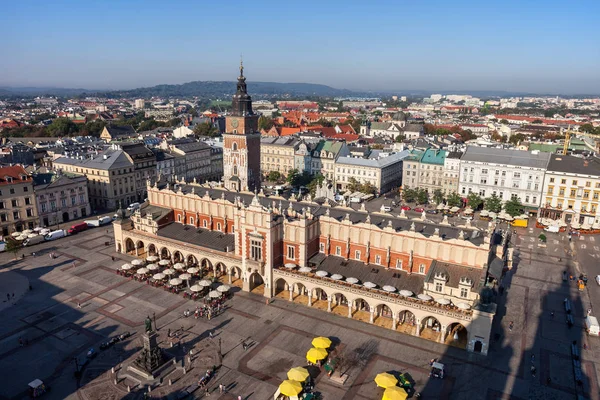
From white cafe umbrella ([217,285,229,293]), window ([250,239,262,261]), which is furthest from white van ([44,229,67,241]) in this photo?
window ([250,239,262,261])

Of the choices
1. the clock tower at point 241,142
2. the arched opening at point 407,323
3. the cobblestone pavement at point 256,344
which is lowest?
the cobblestone pavement at point 256,344

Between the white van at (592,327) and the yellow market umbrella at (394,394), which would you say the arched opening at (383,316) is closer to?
the yellow market umbrella at (394,394)

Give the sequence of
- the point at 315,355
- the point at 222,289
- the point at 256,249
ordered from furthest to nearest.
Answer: the point at 256,249 → the point at 222,289 → the point at 315,355

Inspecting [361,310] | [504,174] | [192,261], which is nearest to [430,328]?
[361,310]

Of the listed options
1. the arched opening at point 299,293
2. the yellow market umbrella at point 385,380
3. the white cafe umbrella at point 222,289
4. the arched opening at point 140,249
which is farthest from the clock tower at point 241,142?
the yellow market umbrella at point 385,380

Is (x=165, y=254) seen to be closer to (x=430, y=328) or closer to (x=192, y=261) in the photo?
(x=192, y=261)

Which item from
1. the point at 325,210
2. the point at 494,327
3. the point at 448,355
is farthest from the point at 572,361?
the point at 325,210
